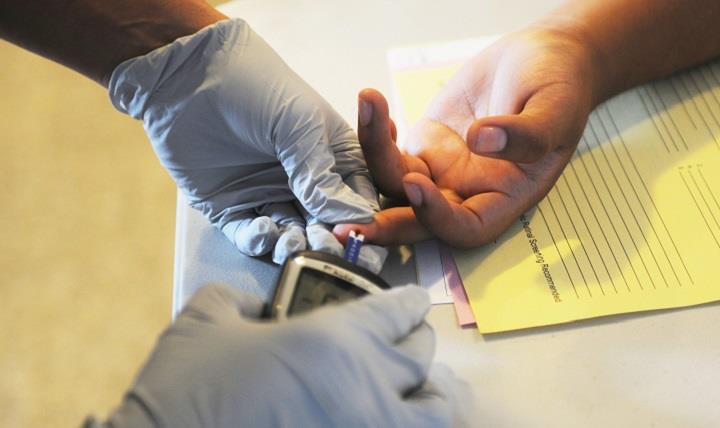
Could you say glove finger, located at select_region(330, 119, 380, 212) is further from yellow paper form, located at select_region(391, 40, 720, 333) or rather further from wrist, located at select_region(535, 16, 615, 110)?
wrist, located at select_region(535, 16, 615, 110)

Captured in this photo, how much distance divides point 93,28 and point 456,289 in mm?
402

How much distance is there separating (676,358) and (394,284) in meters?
0.24

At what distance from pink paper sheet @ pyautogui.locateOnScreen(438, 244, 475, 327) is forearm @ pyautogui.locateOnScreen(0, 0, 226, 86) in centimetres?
31

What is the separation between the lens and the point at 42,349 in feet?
4.10

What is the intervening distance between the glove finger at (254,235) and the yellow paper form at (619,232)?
0.17m

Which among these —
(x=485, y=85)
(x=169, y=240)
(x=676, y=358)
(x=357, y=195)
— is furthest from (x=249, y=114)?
(x=169, y=240)

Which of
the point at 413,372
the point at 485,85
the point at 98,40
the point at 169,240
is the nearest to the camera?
the point at 413,372

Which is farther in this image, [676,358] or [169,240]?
[169,240]

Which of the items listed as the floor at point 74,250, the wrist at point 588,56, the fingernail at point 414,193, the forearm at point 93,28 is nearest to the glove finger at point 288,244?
the fingernail at point 414,193

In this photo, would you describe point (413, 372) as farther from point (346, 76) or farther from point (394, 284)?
point (346, 76)

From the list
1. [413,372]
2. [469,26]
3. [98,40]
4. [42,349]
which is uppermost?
[98,40]

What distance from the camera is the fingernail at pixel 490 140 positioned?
54cm

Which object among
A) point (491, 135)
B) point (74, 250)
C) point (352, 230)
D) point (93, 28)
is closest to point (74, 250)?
point (74, 250)

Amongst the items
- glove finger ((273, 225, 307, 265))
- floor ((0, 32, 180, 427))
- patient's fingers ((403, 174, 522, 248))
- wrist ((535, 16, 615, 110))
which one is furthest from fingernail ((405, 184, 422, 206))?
floor ((0, 32, 180, 427))
